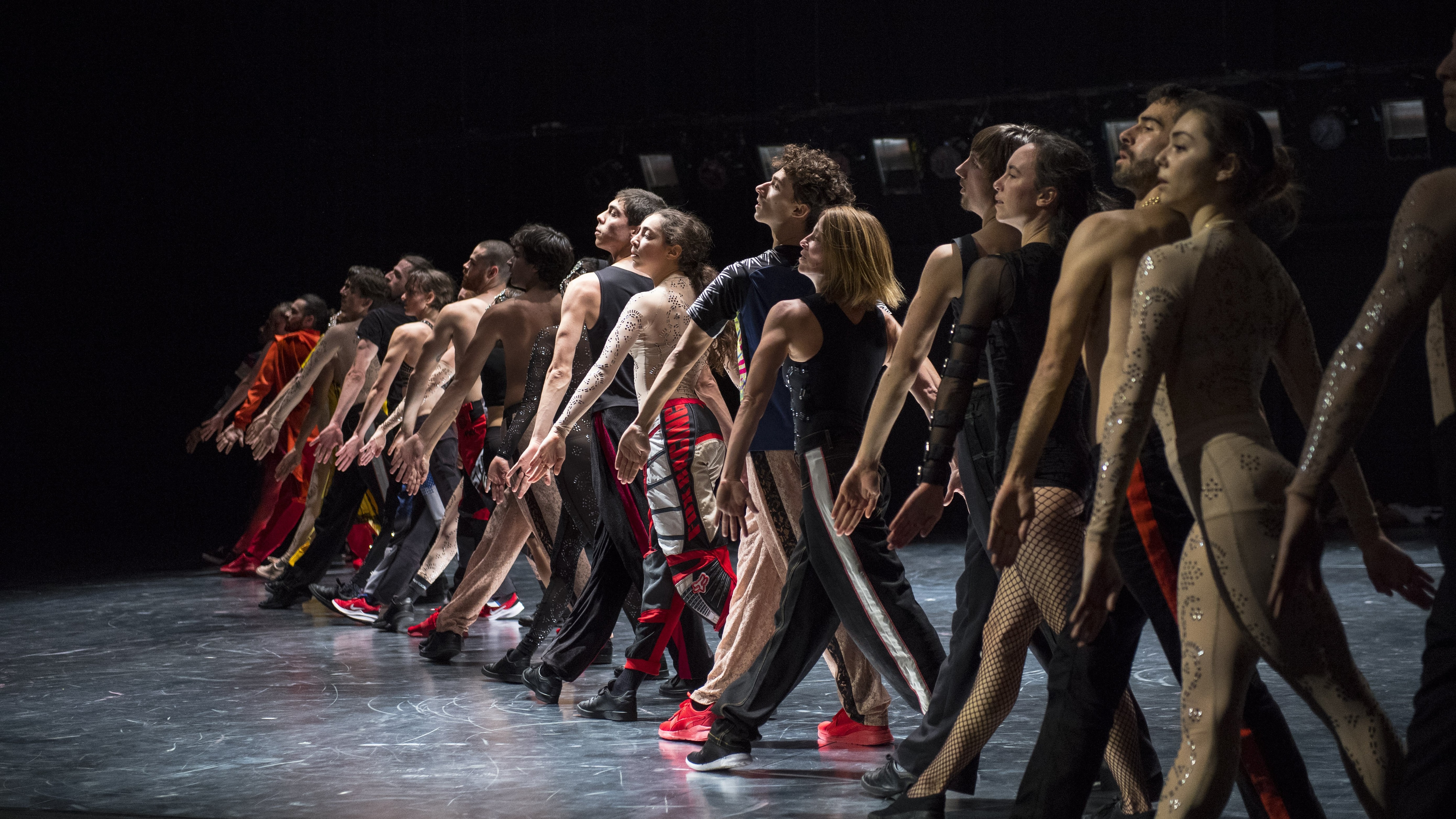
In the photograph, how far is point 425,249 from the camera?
11.8m

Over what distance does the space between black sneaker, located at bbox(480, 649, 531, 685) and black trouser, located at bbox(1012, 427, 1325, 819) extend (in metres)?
2.76

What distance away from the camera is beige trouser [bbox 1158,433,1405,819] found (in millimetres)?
1896

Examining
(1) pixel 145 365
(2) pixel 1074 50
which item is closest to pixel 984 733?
(2) pixel 1074 50

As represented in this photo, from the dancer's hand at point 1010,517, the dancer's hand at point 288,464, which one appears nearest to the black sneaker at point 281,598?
the dancer's hand at point 288,464

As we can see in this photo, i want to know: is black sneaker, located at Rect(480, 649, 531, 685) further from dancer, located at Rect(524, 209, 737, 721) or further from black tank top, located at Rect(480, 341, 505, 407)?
black tank top, located at Rect(480, 341, 505, 407)

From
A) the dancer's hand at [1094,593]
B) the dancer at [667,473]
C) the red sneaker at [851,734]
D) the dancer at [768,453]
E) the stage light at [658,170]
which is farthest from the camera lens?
the stage light at [658,170]

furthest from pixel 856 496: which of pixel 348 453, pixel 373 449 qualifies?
pixel 348 453

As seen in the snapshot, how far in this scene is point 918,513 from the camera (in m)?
2.56

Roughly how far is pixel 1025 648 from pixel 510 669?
254 cm

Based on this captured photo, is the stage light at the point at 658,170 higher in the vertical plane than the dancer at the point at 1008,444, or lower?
higher

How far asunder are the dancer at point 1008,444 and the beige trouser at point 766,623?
2.66ft

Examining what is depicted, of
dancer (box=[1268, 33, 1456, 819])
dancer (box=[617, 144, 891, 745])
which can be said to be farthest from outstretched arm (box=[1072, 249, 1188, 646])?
dancer (box=[617, 144, 891, 745])

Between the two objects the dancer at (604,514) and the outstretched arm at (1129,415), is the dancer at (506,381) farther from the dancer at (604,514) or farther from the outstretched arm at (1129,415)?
the outstretched arm at (1129,415)

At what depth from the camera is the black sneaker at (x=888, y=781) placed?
3.03 metres
